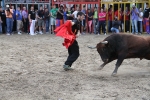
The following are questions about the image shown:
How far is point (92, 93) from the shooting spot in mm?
7469

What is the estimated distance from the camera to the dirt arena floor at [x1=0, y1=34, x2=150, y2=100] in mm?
7316

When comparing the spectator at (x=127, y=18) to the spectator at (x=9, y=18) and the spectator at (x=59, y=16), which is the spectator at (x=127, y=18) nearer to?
the spectator at (x=59, y=16)

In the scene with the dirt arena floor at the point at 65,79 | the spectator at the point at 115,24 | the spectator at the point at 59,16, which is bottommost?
the dirt arena floor at the point at 65,79

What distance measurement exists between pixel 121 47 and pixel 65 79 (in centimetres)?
167

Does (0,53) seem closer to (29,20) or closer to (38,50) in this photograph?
(38,50)

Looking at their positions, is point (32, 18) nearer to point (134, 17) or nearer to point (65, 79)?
point (134, 17)

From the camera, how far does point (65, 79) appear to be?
891 centimetres

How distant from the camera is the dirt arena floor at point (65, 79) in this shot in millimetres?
7316

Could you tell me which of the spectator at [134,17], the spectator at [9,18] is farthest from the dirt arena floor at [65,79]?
the spectator at [134,17]

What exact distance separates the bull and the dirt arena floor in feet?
1.61

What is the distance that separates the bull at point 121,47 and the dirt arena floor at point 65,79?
491 mm

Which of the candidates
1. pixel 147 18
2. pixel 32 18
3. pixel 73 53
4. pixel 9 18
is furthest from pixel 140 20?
pixel 73 53

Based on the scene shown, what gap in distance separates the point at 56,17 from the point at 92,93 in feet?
46.2

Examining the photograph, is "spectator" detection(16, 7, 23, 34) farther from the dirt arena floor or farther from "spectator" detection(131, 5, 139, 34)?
the dirt arena floor
